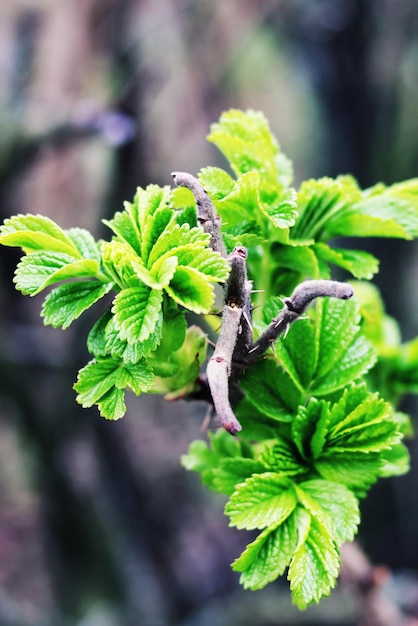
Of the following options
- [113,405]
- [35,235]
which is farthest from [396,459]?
[35,235]

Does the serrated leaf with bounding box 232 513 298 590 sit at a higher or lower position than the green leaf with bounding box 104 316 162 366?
lower

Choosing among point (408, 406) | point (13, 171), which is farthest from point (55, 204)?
point (408, 406)

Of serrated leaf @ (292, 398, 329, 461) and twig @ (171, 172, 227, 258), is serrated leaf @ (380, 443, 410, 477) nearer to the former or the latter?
serrated leaf @ (292, 398, 329, 461)

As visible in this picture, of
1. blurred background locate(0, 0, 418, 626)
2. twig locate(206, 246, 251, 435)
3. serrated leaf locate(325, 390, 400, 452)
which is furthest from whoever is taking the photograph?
blurred background locate(0, 0, 418, 626)

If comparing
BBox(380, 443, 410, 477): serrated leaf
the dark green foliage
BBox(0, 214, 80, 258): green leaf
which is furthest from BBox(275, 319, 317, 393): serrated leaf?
BBox(0, 214, 80, 258): green leaf

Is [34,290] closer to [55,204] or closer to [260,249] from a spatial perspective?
[260,249]

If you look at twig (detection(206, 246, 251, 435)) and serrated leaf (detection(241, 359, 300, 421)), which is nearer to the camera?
twig (detection(206, 246, 251, 435))
